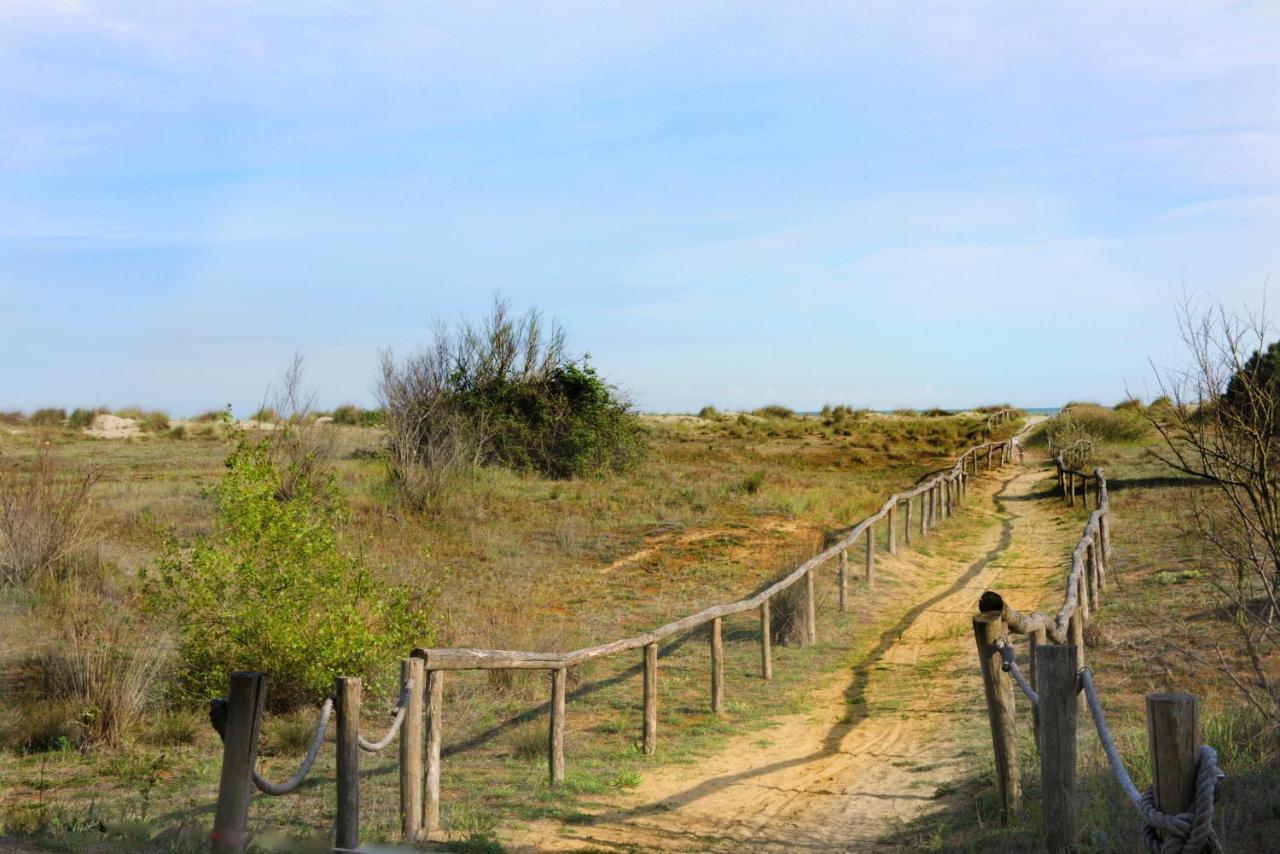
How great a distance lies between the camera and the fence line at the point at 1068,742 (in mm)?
3703

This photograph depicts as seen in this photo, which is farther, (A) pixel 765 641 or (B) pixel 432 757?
(A) pixel 765 641

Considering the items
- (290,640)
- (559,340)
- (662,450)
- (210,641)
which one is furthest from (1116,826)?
(662,450)

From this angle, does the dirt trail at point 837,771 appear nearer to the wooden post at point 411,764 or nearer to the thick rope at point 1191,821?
the wooden post at point 411,764

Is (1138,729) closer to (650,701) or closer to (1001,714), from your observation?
(1001,714)

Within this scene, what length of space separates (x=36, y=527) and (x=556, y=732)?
8.55 m

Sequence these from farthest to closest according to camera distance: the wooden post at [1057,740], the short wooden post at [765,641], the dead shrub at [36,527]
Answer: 1. the dead shrub at [36,527]
2. the short wooden post at [765,641]
3. the wooden post at [1057,740]

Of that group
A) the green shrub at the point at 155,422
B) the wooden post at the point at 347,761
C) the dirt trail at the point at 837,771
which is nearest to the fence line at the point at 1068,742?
the dirt trail at the point at 837,771

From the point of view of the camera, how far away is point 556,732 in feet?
26.6

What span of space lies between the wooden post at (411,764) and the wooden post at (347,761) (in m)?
0.56

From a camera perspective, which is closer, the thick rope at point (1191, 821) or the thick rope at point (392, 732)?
the thick rope at point (1191, 821)

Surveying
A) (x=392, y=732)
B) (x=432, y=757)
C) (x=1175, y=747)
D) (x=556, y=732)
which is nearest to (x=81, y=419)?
(x=556, y=732)

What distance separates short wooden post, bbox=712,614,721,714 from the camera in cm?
1041

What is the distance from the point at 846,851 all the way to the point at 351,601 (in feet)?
18.1

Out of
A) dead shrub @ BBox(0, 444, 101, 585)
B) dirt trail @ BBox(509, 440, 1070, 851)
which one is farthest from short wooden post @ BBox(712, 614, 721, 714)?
dead shrub @ BBox(0, 444, 101, 585)
